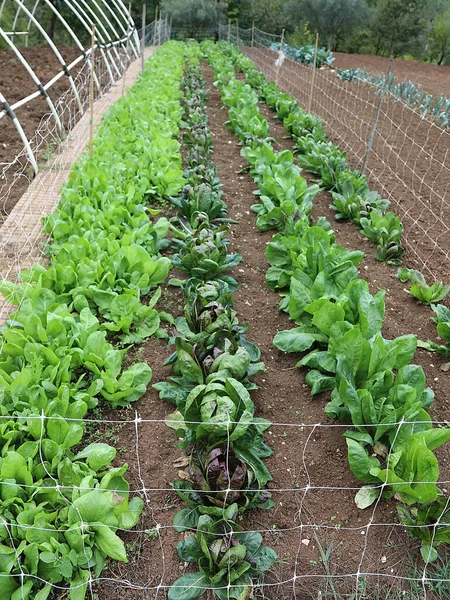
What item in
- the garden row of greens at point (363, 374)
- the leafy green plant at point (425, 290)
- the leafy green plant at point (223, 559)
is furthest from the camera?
the leafy green plant at point (425, 290)

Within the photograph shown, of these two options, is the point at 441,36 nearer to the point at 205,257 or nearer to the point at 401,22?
the point at 401,22

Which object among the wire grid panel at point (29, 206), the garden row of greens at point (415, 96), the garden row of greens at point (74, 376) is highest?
the garden row of greens at point (415, 96)

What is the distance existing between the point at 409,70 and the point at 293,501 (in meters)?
22.7

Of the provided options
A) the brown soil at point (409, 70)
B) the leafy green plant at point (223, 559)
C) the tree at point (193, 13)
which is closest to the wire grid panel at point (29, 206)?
the leafy green plant at point (223, 559)

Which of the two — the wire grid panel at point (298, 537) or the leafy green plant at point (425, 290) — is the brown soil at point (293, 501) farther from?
the leafy green plant at point (425, 290)

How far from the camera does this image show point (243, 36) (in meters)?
31.3

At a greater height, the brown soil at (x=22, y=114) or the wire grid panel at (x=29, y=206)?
the wire grid panel at (x=29, y=206)

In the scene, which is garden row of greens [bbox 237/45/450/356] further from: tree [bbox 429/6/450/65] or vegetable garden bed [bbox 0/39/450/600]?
tree [bbox 429/6/450/65]

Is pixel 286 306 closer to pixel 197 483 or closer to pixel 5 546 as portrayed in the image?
pixel 197 483

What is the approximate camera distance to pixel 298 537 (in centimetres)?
277

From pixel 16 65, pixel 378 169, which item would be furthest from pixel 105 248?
pixel 16 65

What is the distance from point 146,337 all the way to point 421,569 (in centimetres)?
243

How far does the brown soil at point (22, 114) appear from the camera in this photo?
6500 mm

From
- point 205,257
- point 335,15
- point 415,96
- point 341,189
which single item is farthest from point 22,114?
point 335,15
